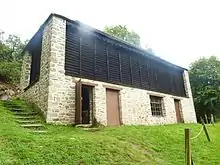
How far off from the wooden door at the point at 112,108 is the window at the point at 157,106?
149 inches

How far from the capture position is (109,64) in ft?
→ 45.4

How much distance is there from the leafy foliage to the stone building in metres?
8.21

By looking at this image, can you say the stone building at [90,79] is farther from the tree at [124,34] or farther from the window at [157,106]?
the tree at [124,34]

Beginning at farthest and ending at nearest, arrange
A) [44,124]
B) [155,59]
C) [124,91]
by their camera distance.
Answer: [155,59], [124,91], [44,124]

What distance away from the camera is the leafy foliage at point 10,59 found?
22.5 m

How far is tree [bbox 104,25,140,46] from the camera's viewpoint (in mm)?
33781

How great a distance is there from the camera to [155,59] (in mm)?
17625

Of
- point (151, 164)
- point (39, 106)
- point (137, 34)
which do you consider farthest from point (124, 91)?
point (137, 34)

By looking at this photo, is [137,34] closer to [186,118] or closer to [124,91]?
[186,118]

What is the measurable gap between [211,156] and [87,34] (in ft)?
30.5

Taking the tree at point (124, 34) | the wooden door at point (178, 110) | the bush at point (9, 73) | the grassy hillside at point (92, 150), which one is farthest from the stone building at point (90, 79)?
the tree at point (124, 34)

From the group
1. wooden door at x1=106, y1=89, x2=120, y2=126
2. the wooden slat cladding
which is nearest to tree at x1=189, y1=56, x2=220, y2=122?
the wooden slat cladding

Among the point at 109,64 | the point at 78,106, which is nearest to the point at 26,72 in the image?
the point at 109,64

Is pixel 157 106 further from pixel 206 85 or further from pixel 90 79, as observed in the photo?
pixel 206 85
